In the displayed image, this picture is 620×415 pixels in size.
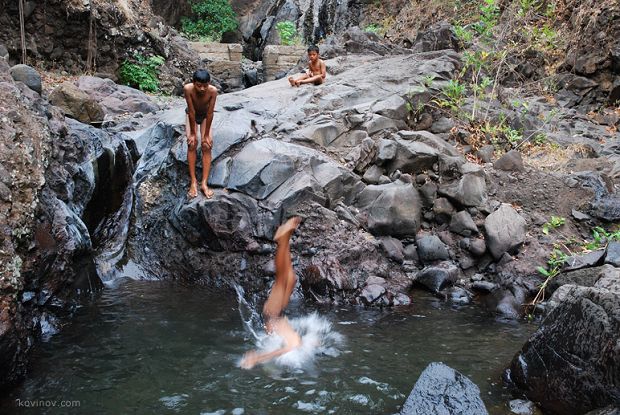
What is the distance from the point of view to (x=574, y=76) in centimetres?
1112

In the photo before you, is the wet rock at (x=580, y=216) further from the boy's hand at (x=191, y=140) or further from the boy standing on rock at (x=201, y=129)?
the boy's hand at (x=191, y=140)

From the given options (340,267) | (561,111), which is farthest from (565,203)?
(561,111)

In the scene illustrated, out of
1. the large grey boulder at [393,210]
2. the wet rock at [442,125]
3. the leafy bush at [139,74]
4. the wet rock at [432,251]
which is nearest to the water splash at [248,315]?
the large grey boulder at [393,210]

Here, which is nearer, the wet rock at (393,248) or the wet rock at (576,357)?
the wet rock at (576,357)

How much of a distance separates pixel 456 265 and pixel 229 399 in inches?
142

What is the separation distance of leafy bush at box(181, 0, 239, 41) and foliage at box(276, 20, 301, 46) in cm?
418

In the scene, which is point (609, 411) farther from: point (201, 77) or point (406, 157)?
point (201, 77)

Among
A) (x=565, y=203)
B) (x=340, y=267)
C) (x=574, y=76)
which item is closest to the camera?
(x=340, y=267)

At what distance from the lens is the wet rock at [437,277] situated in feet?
19.4

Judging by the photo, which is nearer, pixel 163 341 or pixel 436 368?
pixel 436 368

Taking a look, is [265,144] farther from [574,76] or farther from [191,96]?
[574,76]

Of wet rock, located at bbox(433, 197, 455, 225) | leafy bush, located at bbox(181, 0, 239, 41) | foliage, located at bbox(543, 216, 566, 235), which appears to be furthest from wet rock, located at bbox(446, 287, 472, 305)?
leafy bush, located at bbox(181, 0, 239, 41)

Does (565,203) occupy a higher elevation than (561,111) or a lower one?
lower

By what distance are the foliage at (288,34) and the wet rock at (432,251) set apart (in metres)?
13.5
